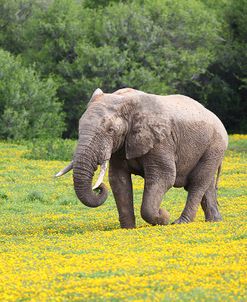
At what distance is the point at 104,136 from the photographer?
705 inches

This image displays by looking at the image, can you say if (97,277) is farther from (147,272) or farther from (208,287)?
(208,287)

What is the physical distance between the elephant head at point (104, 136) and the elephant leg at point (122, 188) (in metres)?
0.58

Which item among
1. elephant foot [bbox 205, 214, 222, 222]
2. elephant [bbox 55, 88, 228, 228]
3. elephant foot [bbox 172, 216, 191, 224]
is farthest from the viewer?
elephant foot [bbox 205, 214, 222, 222]

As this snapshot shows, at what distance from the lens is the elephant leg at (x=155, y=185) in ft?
61.1

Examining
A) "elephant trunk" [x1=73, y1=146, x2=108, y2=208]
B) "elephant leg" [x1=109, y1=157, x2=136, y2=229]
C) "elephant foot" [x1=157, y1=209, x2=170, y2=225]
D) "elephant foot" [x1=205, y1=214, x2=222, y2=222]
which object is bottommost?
"elephant foot" [x1=205, y1=214, x2=222, y2=222]

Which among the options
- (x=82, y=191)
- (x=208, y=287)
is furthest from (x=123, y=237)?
(x=208, y=287)

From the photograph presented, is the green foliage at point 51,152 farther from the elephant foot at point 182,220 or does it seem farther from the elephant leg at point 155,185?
the elephant leg at point 155,185

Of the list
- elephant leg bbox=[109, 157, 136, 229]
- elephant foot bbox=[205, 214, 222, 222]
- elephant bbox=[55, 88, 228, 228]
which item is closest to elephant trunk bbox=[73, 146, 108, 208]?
elephant bbox=[55, 88, 228, 228]

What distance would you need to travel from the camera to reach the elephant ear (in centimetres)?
1847

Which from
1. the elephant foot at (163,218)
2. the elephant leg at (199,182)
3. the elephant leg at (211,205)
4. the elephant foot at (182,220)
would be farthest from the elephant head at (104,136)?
the elephant leg at (211,205)

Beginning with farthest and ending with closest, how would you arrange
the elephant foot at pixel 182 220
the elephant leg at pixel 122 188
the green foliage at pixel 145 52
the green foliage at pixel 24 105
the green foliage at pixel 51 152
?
the green foliage at pixel 145 52 → the green foliage at pixel 24 105 → the green foliage at pixel 51 152 → the elephant foot at pixel 182 220 → the elephant leg at pixel 122 188

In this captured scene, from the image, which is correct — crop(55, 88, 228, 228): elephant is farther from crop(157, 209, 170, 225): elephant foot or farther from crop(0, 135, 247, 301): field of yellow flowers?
crop(0, 135, 247, 301): field of yellow flowers

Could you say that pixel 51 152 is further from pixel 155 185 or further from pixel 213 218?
pixel 155 185

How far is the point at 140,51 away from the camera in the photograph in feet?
189
